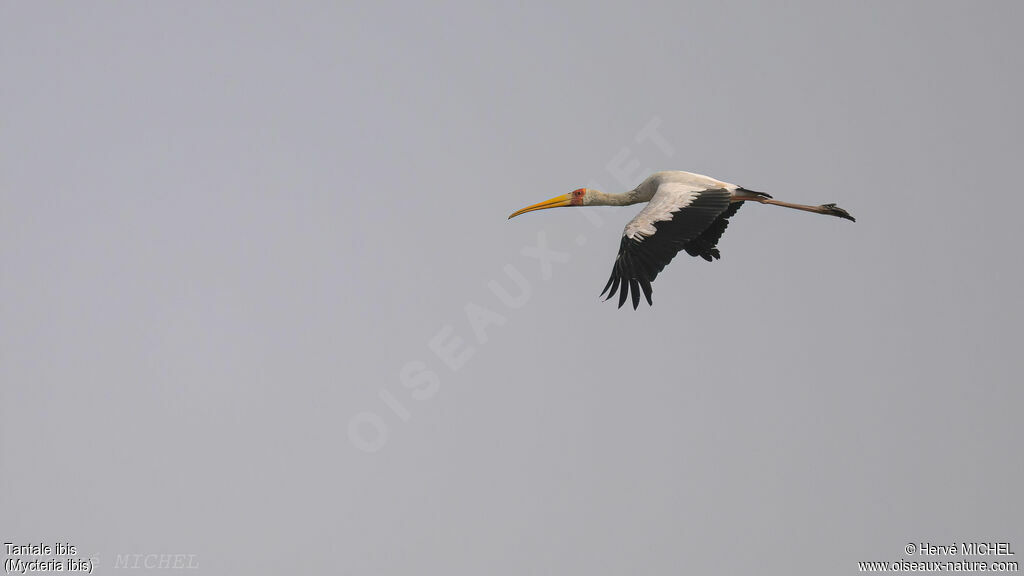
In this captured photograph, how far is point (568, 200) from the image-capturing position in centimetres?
3738

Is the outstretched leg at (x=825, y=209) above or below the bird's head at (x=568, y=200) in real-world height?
below

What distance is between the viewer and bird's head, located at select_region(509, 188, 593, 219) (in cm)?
3712

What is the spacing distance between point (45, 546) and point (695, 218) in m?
30.8

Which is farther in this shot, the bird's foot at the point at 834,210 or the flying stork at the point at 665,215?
the bird's foot at the point at 834,210

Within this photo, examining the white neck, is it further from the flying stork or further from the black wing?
the black wing

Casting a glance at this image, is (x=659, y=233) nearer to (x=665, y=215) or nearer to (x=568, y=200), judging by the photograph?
(x=665, y=215)

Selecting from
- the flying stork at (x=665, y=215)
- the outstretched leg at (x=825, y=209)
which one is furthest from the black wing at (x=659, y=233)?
the outstretched leg at (x=825, y=209)

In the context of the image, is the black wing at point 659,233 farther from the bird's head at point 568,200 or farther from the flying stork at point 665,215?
the bird's head at point 568,200

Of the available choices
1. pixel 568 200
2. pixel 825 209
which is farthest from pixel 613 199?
pixel 825 209

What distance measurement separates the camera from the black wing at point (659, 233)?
29.3 metres

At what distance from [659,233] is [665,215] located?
82 cm

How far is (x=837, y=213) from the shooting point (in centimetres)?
3434

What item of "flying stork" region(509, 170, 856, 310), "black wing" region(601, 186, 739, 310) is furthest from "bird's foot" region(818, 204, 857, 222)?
"black wing" region(601, 186, 739, 310)

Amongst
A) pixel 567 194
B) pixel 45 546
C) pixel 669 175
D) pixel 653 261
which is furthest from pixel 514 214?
pixel 45 546
